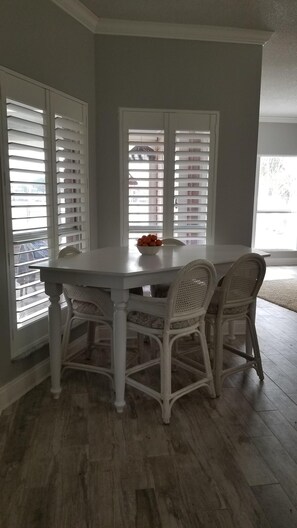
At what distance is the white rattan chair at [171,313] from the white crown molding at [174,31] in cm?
222

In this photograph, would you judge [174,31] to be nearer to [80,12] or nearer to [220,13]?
[220,13]

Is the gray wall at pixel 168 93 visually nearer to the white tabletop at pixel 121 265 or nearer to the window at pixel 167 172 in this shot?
the window at pixel 167 172

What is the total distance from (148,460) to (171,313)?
78 centimetres

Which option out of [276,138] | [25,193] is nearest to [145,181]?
[25,193]

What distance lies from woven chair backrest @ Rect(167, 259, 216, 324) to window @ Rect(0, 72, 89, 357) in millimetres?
1017

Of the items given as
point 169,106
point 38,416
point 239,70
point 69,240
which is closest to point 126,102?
point 169,106

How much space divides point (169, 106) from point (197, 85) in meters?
0.31

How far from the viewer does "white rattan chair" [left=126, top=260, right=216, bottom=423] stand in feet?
7.61

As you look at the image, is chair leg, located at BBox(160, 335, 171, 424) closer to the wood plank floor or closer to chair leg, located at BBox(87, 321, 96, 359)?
the wood plank floor

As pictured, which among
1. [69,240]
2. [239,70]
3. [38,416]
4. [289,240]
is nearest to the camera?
[38,416]

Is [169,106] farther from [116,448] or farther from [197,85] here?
[116,448]

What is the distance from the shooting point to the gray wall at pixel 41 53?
243cm

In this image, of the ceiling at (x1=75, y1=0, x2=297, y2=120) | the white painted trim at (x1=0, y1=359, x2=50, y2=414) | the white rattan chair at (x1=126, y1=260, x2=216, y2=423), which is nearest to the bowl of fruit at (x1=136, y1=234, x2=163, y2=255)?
the white rattan chair at (x1=126, y1=260, x2=216, y2=423)

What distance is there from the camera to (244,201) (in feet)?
12.3
